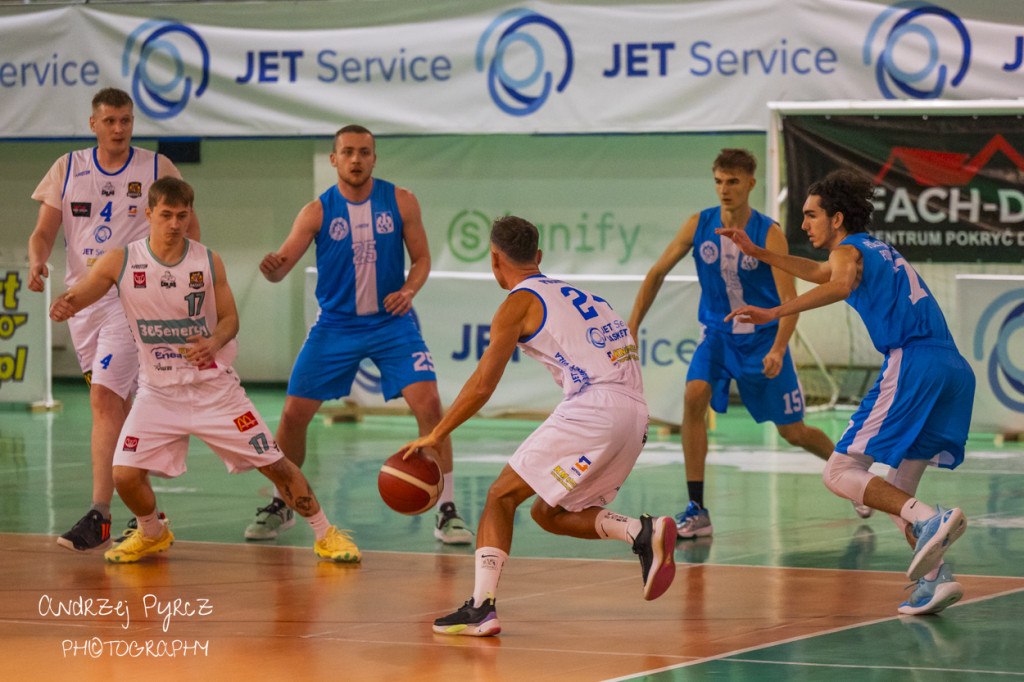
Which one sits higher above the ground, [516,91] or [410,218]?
[516,91]

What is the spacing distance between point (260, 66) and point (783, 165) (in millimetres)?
6149

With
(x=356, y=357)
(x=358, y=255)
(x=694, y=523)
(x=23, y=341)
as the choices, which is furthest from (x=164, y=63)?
(x=694, y=523)

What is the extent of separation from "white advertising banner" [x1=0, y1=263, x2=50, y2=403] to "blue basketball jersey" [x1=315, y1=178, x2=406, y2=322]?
27.9ft

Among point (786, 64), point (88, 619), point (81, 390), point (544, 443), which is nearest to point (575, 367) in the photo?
point (544, 443)

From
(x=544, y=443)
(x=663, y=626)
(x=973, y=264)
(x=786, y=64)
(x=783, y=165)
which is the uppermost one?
(x=786, y=64)

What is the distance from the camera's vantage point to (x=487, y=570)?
20.5ft

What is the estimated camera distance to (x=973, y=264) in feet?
52.0

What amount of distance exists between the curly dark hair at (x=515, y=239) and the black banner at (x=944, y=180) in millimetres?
9379

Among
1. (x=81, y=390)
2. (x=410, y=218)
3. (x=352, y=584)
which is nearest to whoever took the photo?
(x=352, y=584)

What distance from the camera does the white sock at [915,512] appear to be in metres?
6.51

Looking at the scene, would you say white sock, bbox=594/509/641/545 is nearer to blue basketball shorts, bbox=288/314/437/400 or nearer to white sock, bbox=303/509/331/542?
white sock, bbox=303/509/331/542

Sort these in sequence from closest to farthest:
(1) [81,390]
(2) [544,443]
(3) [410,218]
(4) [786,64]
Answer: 1. (2) [544,443]
2. (3) [410,218]
3. (4) [786,64]
4. (1) [81,390]

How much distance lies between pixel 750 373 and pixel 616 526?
2.75m

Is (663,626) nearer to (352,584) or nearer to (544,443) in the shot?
(544,443)
